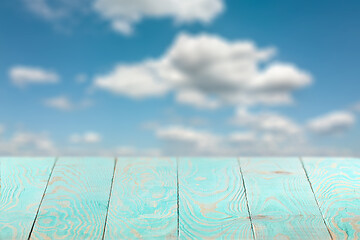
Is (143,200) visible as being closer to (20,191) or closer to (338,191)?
(20,191)

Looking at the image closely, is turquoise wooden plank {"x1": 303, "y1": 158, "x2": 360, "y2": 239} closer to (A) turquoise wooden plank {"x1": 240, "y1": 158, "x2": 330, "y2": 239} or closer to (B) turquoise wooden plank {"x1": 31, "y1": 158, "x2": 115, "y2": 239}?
(A) turquoise wooden plank {"x1": 240, "y1": 158, "x2": 330, "y2": 239}

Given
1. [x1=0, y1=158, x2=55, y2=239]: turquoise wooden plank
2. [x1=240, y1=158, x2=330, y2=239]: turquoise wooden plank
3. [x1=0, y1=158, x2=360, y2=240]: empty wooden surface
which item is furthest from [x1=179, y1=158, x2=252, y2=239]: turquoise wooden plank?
[x1=0, y1=158, x2=55, y2=239]: turquoise wooden plank

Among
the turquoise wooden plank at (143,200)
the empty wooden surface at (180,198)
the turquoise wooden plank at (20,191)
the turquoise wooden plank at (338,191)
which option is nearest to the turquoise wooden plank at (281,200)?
the empty wooden surface at (180,198)

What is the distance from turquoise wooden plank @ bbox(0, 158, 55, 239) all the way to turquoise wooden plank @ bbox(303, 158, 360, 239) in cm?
465

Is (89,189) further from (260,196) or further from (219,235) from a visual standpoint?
(260,196)

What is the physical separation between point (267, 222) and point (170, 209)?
1.54 meters

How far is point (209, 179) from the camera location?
758cm

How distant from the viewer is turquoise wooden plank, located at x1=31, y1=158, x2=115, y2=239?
6.70 m

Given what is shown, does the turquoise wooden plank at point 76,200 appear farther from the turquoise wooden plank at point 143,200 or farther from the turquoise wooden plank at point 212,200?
the turquoise wooden plank at point 212,200

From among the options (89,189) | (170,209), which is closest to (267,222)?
(170,209)

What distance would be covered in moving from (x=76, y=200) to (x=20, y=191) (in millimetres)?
992

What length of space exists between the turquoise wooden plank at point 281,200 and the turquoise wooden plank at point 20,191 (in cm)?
350

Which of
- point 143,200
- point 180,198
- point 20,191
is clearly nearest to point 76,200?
point 20,191

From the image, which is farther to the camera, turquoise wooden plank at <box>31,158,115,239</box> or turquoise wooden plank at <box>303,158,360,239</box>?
turquoise wooden plank at <box>303,158,360,239</box>
